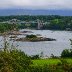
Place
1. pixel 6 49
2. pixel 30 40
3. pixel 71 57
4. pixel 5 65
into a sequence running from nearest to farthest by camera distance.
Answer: pixel 5 65, pixel 6 49, pixel 71 57, pixel 30 40

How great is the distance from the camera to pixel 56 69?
2284 cm

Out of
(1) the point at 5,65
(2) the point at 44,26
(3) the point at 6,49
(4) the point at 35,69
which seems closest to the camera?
(1) the point at 5,65

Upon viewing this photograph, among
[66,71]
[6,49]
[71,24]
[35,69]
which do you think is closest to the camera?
[6,49]

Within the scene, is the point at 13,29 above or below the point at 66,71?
above

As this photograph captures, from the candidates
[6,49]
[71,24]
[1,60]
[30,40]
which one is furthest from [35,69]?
[71,24]

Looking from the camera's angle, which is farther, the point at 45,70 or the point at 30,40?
the point at 30,40

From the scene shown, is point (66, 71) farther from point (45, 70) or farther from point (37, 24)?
point (37, 24)

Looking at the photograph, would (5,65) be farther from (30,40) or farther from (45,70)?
(30,40)

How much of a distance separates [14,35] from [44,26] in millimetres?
105844

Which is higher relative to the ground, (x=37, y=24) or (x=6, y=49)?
(x=6, y=49)

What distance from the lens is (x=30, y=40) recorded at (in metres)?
84.8

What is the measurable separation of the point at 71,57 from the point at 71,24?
270 ft

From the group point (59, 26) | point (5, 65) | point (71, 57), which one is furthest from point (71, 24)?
point (5, 65)

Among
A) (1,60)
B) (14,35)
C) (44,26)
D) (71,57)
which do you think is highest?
(14,35)
